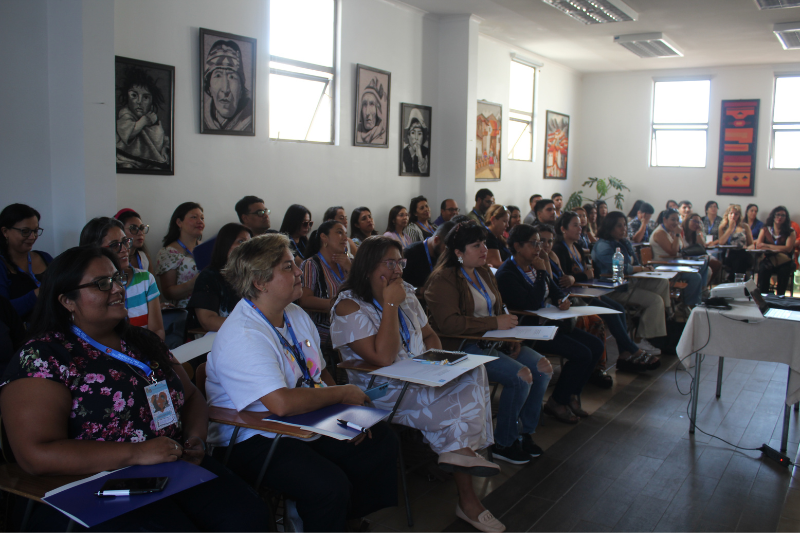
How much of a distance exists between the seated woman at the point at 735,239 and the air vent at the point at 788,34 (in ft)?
8.43

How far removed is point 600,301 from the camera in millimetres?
5160

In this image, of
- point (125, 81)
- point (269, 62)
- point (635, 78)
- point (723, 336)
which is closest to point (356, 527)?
point (723, 336)

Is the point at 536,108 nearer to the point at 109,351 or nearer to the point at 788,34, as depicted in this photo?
the point at 788,34

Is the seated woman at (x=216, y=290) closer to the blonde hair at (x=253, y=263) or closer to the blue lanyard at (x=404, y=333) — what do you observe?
the blue lanyard at (x=404, y=333)

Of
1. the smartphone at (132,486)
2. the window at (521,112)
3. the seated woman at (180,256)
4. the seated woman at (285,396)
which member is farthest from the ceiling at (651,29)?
the smartphone at (132,486)

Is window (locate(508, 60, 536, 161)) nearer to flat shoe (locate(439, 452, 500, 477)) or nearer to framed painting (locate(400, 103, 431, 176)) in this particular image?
framed painting (locate(400, 103, 431, 176))

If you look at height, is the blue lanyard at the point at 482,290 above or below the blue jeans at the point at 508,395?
above

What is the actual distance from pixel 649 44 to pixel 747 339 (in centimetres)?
709

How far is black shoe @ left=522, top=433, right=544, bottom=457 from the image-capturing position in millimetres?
3291

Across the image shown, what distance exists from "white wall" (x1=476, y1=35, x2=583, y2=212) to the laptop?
4.95 metres

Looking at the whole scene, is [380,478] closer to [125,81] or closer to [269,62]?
[125,81]

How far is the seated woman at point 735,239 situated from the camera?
919 centimetres

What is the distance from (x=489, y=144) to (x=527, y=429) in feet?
20.6

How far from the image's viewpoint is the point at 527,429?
10.9ft
